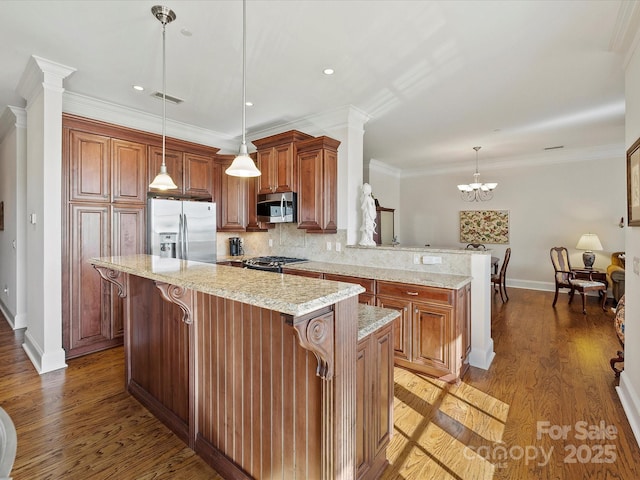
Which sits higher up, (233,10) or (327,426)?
(233,10)

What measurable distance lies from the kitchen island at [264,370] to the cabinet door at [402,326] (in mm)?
1237

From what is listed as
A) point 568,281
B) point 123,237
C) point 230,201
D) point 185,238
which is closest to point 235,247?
point 230,201

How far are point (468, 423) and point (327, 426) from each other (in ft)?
4.87

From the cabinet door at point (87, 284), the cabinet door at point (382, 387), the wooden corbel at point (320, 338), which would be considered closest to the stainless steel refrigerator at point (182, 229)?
the cabinet door at point (87, 284)

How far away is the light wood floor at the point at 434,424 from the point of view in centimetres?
182

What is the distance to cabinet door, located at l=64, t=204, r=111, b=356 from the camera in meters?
3.28

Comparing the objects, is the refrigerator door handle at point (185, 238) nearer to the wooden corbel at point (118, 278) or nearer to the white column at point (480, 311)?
the wooden corbel at point (118, 278)

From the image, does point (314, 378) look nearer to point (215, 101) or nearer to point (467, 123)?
point (215, 101)

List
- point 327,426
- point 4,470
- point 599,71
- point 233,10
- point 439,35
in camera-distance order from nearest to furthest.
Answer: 1. point 4,470
2. point 327,426
3. point 233,10
4. point 439,35
5. point 599,71

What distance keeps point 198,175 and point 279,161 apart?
117 centimetres

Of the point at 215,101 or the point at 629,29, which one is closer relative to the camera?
the point at 629,29

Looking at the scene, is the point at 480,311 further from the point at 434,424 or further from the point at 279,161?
the point at 279,161

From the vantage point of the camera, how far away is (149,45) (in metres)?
2.64

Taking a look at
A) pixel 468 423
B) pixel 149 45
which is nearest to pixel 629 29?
pixel 468 423
